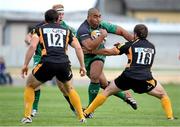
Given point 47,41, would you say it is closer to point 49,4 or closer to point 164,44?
point 164,44

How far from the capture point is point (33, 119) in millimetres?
15609

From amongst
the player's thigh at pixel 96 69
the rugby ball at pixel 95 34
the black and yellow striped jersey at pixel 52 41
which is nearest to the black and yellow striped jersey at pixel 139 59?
the rugby ball at pixel 95 34

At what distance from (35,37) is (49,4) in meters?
47.3

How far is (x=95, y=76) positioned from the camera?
16.4 m

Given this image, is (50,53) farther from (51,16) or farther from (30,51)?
(51,16)

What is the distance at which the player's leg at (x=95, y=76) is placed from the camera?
16438mm

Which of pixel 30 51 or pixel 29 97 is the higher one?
pixel 30 51

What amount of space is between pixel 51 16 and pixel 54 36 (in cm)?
36

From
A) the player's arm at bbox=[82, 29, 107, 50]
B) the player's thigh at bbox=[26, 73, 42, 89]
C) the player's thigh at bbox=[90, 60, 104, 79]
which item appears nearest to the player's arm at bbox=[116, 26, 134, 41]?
the player's thigh at bbox=[90, 60, 104, 79]

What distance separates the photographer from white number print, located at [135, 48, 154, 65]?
15.3m

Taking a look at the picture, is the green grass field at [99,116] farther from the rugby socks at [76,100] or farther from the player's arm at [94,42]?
the player's arm at [94,42]

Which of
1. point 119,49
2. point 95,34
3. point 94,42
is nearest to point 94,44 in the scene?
point 94,42

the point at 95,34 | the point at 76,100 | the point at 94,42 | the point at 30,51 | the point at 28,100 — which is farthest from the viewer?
the point at 95,34

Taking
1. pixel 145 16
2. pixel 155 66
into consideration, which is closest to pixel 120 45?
pixel 155 66
